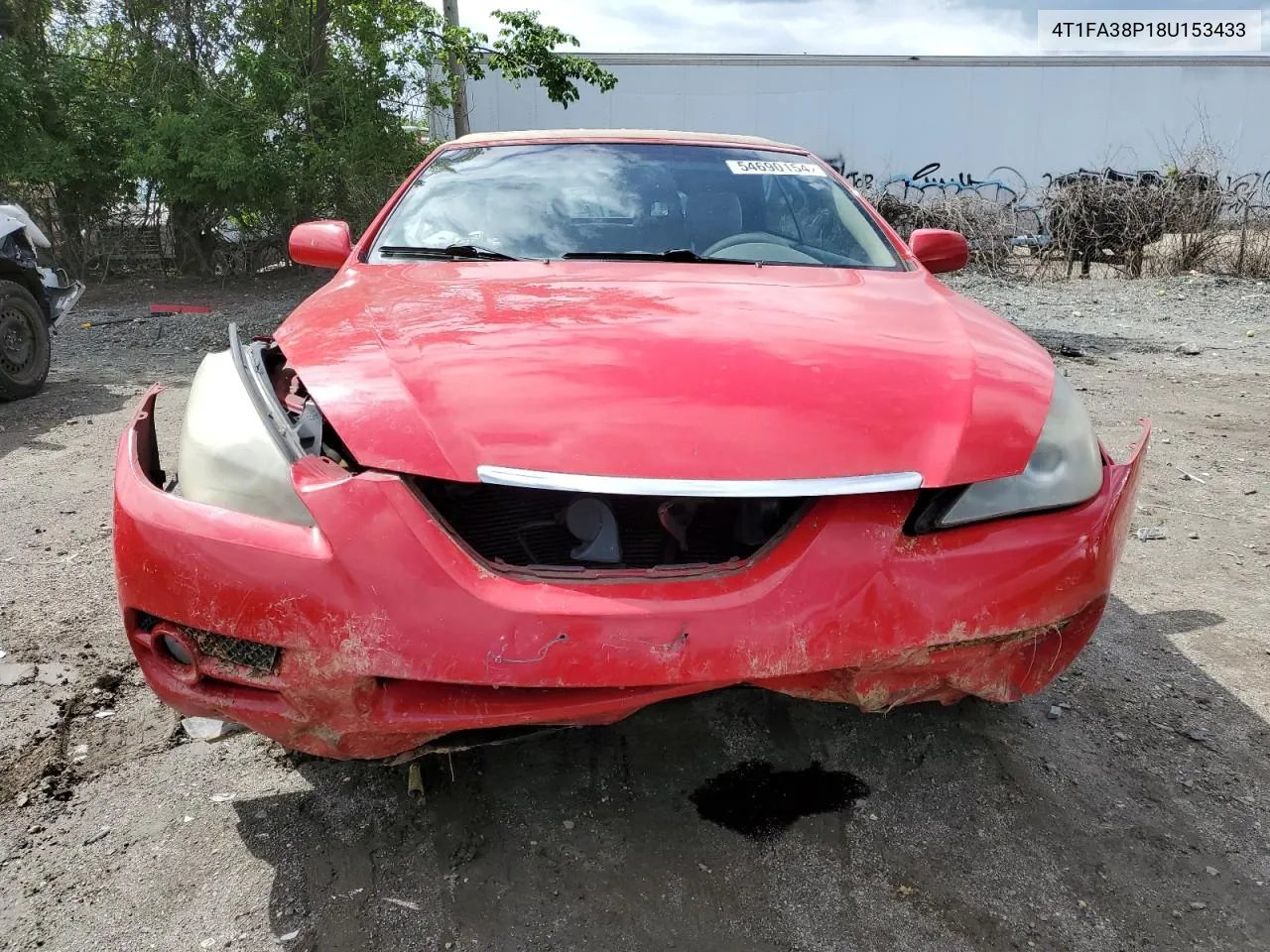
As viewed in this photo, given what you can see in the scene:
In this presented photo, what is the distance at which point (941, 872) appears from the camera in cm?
181

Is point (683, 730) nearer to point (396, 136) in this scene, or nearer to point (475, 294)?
point (475, 294)

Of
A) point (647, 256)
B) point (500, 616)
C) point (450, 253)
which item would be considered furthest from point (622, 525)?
point (450, 253)

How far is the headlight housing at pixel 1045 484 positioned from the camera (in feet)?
5.34

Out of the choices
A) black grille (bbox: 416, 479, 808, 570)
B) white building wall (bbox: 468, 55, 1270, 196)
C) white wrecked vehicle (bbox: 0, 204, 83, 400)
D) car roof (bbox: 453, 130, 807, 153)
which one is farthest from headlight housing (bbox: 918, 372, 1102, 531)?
white building wall (bbox: 468, 55, 1270, 196)

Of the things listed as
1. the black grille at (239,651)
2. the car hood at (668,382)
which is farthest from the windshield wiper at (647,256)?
the black grille at (239,651)

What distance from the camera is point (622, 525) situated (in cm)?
180

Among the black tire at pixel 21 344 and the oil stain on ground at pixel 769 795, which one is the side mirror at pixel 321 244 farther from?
the black tire at pixel 21 344

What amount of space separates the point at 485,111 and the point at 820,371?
15.9 metres

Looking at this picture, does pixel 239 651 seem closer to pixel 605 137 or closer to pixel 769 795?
pixel 769 795

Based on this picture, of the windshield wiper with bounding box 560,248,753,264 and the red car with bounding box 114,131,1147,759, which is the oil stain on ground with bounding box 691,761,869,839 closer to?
the red car with bounding box 114,131,1147,759

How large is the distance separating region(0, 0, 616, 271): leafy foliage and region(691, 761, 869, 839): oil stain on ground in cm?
1092

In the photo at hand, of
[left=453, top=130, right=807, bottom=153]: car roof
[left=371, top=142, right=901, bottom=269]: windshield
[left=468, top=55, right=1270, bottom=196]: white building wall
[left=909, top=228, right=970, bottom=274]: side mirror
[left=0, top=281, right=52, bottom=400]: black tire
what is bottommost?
[left=0, top=281, right=52, bottom=400]: black tire

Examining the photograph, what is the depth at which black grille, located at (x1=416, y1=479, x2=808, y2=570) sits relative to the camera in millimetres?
1708

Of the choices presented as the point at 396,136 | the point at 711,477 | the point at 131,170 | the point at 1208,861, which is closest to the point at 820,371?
the point at 711,477
